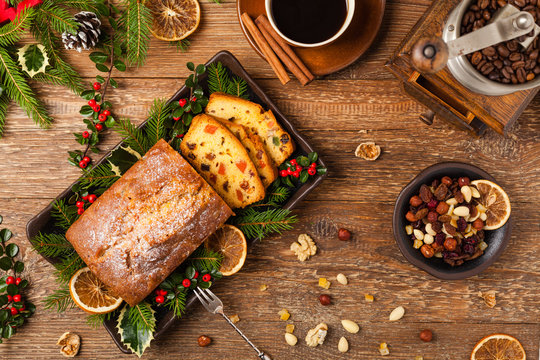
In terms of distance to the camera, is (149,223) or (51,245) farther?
(51,245)

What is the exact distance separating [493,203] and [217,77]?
1.04 m

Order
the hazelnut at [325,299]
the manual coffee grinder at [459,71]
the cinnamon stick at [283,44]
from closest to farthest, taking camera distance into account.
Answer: the manual coffee grinder at [459,71] < the cinnamon stick at [283,44] < the hazelnut at [325,299]

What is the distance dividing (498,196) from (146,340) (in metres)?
1.30

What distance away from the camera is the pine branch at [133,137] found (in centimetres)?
156

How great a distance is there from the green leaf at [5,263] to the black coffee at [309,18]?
1313 millimetres

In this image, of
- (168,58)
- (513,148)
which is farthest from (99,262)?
(513,148)

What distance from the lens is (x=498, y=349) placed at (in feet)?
5.31

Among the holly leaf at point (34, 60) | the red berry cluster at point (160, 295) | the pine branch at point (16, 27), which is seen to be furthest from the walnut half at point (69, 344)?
the pine branch at point (16, 27)

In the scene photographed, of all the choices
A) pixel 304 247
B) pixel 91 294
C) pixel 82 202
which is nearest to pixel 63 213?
pixel 82 202

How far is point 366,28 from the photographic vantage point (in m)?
1.51

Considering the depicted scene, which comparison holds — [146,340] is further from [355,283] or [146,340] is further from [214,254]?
[355,283]

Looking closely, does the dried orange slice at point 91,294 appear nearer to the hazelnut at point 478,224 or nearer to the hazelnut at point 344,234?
the hazelnut at point 344,234

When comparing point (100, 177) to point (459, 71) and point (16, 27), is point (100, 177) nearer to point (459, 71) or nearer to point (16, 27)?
point (16, 27)

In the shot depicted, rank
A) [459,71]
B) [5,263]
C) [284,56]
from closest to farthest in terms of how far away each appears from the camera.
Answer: [459,71] < [284,56] < [5,263]
